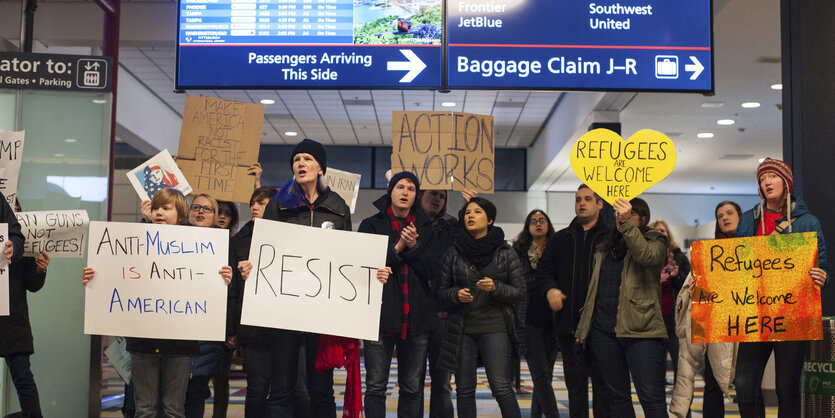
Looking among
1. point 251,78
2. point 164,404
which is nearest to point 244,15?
point 251,78

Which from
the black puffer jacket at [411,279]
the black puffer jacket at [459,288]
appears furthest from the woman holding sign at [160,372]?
the black puffer jacket at [459,288]

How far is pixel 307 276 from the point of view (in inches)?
159

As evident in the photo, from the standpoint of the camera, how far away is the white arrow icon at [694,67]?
4934 mm

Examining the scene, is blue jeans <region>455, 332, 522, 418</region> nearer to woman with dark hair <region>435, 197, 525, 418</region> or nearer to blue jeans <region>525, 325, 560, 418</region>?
woman with dark hair <region>435, 197, 525, 418</region>

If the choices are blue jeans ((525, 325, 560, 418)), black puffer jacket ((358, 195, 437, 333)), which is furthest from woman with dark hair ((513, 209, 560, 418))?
black puffer jacket ((358, 195, 437, 333))

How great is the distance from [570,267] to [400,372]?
124 cm

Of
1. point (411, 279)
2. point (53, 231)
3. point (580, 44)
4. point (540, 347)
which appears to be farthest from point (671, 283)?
point (53, 231)

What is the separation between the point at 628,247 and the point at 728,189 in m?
17.3

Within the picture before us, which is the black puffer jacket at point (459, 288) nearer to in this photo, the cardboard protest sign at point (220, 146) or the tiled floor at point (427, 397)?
the cardboard protest sign at point (220, 146)

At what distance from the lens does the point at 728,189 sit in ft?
66.4

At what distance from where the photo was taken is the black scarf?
456 centimetres

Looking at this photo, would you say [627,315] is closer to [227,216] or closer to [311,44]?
[311,44]

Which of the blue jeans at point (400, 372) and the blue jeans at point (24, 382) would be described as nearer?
the blue jeans at point (400, 372)

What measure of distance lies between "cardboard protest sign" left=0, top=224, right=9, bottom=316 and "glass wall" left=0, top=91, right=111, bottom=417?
1.64 metres
